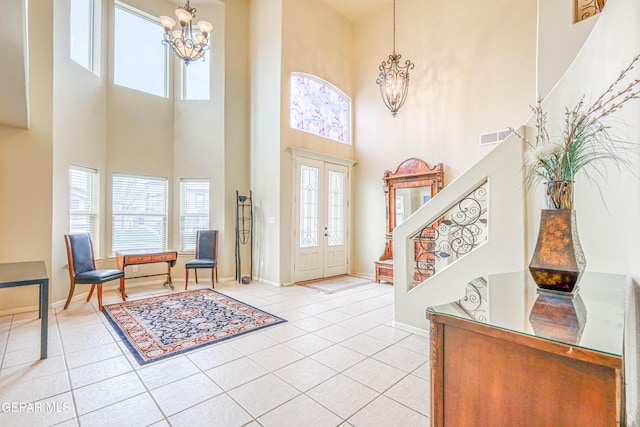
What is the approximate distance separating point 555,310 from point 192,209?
6169 mm

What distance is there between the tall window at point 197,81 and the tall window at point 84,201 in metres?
2.40

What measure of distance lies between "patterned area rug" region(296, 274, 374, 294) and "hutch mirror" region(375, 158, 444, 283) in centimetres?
45

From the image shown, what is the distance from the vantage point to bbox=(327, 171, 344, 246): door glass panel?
671 centimetres

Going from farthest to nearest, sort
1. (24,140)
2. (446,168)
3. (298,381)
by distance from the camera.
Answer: (446,168)
(24,140)
(298,381)

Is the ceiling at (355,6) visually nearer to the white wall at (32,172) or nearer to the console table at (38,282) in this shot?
the white wall at (32,172)

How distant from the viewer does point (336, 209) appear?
6848 mm

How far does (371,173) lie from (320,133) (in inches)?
57.6

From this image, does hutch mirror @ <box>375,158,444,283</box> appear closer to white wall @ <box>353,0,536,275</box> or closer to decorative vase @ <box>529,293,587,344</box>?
white wall @ <box>353,0,536,275</box>

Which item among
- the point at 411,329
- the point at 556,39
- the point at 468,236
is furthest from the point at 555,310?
the point at 556,39

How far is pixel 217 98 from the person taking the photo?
6172 millimetres

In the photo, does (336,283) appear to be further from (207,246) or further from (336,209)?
(207,246)

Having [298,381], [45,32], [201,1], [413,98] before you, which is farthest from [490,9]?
[45,32]

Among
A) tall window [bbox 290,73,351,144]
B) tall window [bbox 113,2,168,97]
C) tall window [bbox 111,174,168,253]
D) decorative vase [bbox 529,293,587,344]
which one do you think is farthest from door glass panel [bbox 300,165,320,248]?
decorative vase [bbox 529,293,587,344]

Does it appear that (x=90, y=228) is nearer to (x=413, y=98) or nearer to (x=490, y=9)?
(x=413, y=98)
